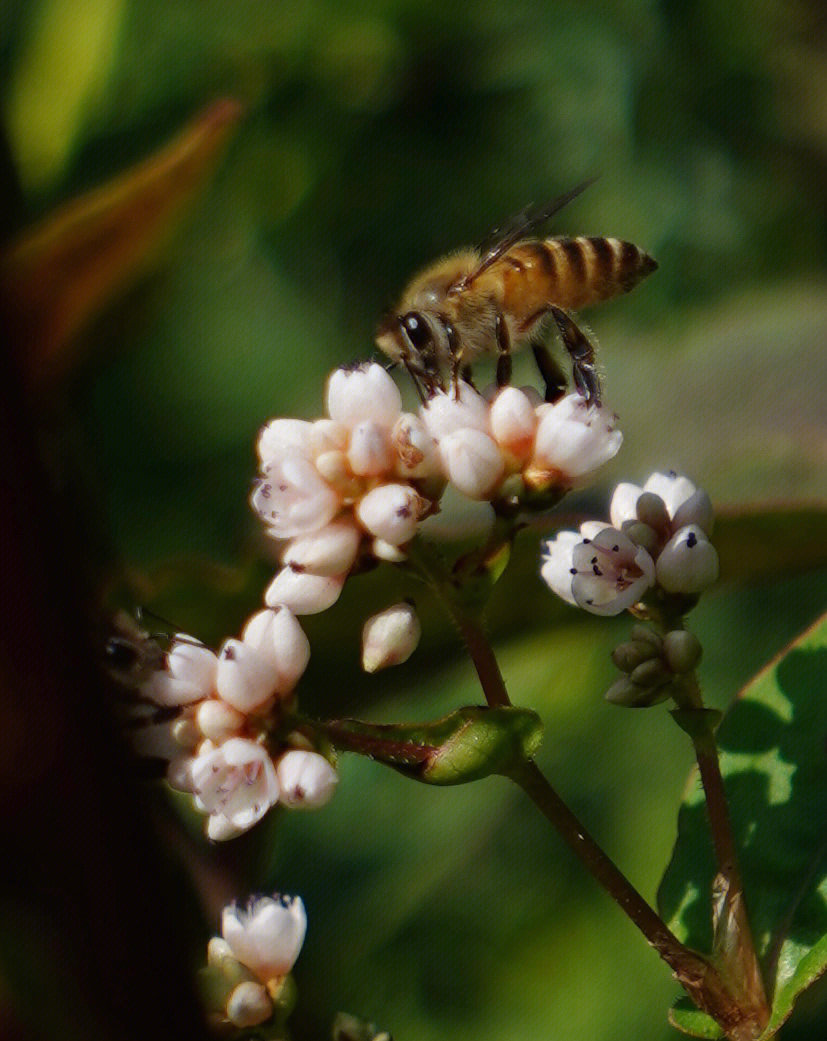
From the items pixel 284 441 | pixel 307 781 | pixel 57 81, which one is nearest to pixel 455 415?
pixel 284 441

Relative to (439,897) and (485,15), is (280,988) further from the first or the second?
(485,15)

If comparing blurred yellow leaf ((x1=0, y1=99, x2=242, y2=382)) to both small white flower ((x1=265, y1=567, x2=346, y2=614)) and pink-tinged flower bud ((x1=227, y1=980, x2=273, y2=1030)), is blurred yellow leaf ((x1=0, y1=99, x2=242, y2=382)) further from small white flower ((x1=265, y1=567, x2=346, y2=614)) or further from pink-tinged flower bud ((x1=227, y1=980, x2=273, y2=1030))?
pink-tinged flower bud ((x1=227, y1=980, x2=273, y2=1030))

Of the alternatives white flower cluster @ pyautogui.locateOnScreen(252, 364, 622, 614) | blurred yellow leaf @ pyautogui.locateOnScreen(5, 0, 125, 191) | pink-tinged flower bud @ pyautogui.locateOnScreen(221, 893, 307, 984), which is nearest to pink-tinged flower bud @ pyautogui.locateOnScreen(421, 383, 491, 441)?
white flower cluster @ pyautogui.locateOnScreen(252, 364, 622, 614)

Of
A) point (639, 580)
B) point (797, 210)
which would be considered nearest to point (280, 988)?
point (639, 580)

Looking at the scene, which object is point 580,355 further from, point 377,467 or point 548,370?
point 377,467

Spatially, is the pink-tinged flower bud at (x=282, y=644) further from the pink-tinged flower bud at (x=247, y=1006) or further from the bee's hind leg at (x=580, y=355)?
the bee's hind leg at (x=580, y=355)
